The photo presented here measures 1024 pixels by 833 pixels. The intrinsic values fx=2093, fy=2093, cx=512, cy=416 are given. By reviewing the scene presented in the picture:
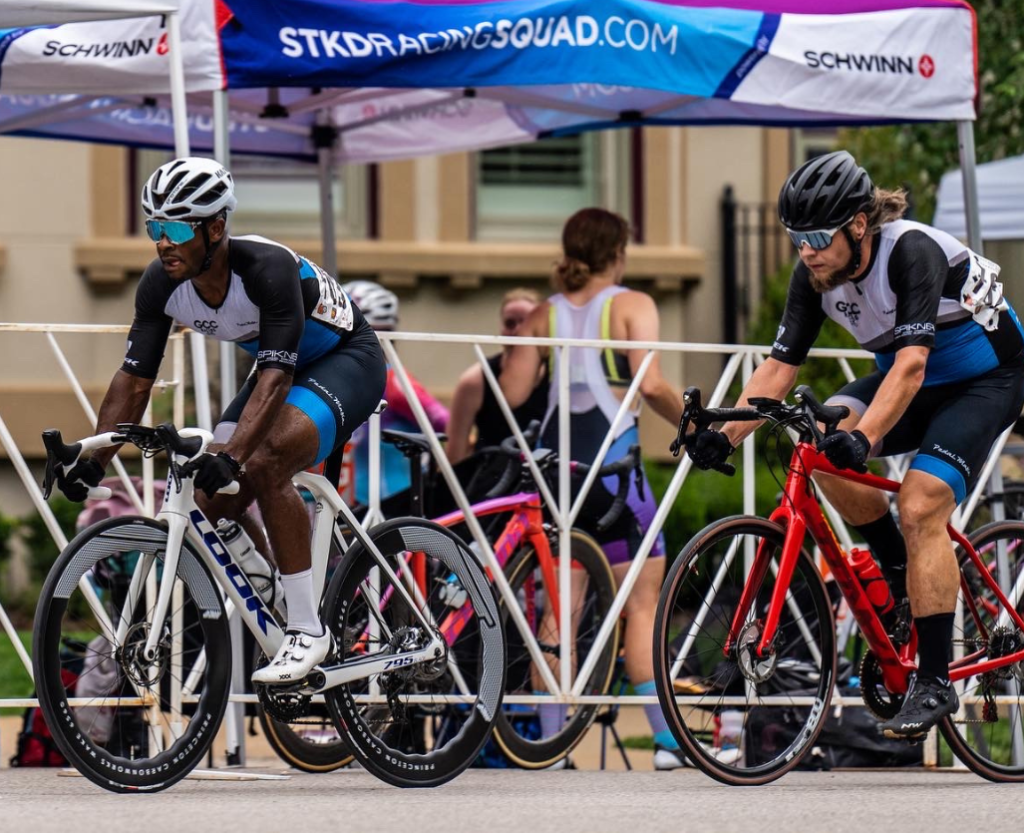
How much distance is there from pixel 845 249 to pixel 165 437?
2127 mm

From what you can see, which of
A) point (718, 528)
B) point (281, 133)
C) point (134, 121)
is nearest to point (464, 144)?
point (281, 133)

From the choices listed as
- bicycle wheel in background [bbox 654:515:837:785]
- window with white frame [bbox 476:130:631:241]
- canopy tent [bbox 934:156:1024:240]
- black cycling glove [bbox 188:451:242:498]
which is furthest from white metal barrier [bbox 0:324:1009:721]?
window with white frame [bbox 476:130:631:241]

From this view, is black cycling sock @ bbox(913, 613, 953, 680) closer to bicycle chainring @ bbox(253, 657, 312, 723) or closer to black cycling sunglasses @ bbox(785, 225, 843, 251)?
black cycling sunglasses @ bbox(785, 225, 843, 251)

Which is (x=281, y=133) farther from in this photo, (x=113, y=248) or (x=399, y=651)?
(x=399, y=651)

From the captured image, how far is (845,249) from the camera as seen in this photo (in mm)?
6355

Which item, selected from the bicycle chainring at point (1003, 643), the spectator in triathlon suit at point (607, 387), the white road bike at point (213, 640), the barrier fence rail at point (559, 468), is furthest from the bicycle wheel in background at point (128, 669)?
the bicycle chainring at point (1003, 643)

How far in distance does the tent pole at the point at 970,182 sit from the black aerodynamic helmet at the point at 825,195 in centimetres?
171

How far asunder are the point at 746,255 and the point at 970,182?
6.58 m

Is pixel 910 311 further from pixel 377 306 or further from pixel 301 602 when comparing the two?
pixel 377 306

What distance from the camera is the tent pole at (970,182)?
7949mm

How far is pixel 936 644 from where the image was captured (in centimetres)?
634

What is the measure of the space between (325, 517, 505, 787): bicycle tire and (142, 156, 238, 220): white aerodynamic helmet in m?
1.11

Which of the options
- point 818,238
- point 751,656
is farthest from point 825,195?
point 751,656

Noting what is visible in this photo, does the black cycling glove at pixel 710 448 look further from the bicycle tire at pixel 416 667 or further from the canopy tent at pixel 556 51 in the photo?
the canopy tent at pixel 556 51
